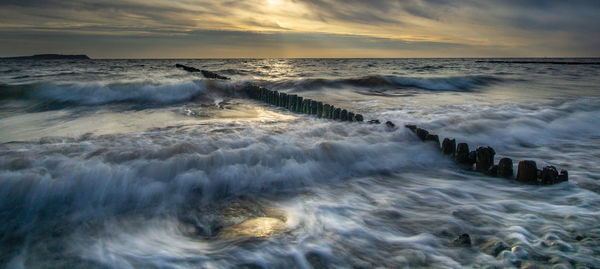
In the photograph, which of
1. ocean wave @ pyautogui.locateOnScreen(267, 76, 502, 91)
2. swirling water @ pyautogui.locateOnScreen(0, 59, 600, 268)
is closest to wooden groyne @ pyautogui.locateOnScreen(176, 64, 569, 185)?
swirling water @ pyautogui.locateOnScreen(0, 59, 600, 268)

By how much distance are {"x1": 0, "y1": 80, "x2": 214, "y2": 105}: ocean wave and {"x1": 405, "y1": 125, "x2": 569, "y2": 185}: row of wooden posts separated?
11.9 m

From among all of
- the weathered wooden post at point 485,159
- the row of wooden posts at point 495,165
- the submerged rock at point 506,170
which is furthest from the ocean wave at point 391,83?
the submerged rock at point 506,170

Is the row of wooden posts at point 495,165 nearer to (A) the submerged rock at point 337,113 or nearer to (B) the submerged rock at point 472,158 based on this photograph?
(B) the submerged rock at point 472,158

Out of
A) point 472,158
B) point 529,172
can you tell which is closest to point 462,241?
point 529,172

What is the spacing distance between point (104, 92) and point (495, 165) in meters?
16.2

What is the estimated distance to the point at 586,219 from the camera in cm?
392

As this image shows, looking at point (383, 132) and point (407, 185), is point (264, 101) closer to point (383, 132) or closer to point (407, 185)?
point (383, 132)

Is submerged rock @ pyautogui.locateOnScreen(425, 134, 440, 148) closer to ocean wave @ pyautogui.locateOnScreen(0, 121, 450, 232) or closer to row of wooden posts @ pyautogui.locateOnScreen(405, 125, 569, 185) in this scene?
row of wooden posts @ pyautogui.locateOnScreen(405, 125, 569, 185)

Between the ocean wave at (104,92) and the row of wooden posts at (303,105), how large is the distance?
3385 millimetres

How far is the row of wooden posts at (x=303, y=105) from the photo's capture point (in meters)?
9.39

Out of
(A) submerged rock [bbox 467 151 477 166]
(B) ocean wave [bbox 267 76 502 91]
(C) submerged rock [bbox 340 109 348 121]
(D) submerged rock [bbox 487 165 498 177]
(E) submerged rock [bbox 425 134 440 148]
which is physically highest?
(B) ocean wave [bbox 267 76 502 91]

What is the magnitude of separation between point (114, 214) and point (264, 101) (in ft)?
37.4

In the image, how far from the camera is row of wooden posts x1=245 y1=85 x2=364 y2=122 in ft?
30.8

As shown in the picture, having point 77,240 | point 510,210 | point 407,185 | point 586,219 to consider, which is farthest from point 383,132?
point 77,240
